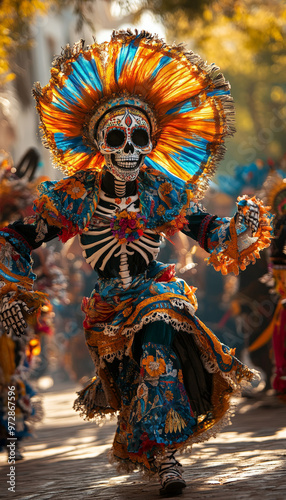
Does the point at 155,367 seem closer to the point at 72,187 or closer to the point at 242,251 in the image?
the point at 242,251

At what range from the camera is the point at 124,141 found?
537 centimetres

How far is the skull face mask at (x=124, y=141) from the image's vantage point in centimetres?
534

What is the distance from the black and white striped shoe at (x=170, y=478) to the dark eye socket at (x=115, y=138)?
1889 mm

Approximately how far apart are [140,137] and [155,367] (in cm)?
148

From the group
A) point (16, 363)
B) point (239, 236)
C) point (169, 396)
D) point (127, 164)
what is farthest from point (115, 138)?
point (16, 363)

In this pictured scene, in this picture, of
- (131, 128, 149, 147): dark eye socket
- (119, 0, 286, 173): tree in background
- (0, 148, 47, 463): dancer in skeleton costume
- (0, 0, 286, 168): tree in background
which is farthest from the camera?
(119, 0, 286, 173): tree in background

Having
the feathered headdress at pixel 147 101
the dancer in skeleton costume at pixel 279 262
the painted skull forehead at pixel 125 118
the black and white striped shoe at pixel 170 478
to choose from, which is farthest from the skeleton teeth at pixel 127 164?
the dancer in skeleton costume at pixel 279 262

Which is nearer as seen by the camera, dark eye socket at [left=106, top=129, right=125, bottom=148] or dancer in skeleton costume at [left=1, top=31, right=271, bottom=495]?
dancer in skeleton costume at [left=1, top=31, right=271, bottom=495]

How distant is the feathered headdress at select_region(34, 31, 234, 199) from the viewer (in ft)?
17.9

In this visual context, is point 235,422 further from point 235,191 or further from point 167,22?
point 167,22

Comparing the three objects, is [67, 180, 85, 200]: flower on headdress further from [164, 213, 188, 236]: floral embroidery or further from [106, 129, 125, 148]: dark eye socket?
[164, 213, 188, 236]: floral embroidery

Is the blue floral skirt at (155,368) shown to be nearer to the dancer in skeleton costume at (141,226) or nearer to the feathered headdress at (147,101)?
the dancer in skeleton costume at (141,226)

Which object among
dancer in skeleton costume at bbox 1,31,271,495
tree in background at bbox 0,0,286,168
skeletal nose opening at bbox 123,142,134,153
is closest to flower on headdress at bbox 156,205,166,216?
dancer in skeleton costume at bbox 1,31,271,495

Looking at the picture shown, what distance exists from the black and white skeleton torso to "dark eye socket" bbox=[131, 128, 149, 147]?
26 cm
